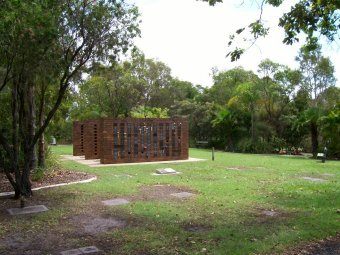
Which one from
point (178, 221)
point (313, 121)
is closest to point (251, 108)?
point (313, 121)

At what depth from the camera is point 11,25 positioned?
684cm

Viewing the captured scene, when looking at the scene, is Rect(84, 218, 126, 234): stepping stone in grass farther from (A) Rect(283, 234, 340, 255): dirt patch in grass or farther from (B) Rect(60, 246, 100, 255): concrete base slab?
(A) Rect(283, 234, 340, 255): dirt patch in grass

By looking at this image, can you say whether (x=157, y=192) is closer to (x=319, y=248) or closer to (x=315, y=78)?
(x=319, y=248)

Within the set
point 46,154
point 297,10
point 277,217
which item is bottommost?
point 277,217

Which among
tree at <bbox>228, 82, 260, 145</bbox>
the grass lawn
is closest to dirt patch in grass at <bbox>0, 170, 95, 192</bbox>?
the grass lawn

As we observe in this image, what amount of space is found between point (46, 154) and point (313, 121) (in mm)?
14700

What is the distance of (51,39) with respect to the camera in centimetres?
767

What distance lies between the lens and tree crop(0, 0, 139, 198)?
7.07 metres

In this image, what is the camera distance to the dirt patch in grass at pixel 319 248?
5.37 meters

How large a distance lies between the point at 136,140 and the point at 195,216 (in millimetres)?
11828

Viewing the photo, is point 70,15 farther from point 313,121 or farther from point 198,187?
point 313,121

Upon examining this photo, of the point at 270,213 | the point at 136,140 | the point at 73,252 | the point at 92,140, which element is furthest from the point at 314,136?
the point at 73,252

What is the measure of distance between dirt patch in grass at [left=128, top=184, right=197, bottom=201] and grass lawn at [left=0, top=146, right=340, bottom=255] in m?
0.05

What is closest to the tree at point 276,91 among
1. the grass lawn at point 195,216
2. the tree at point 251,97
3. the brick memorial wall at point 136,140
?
the tree at point 251,97
